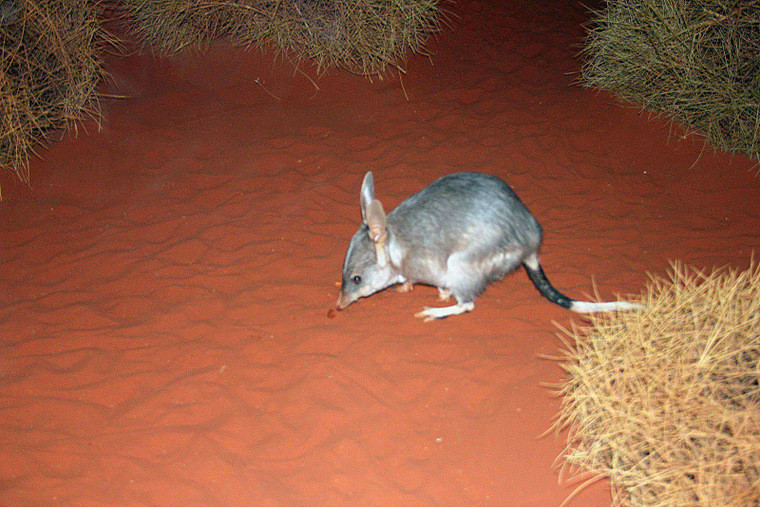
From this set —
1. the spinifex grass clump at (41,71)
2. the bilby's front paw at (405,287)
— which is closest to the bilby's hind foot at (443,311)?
the bilby's front paw at (405,287)

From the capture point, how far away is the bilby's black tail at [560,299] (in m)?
3.44

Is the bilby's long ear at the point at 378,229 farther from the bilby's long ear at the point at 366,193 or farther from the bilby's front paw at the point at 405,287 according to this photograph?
the bilby's front paw at the point at 405,287

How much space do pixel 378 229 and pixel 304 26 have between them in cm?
467

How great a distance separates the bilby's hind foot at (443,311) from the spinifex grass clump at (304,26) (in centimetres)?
416

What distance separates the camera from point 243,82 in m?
7.10

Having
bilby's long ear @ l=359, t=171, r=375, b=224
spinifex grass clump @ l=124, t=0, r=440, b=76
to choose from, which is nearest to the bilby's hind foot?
bilby's long ear @ l=359, t=171, r=375, b=224

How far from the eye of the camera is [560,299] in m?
3.77

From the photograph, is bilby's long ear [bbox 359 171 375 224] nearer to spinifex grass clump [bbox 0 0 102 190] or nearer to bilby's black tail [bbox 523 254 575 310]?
bilby's black tail [bbox 523 254 575 310]

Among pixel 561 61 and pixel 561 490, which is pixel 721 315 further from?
pixel 561 61

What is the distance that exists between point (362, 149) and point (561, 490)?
4063mm

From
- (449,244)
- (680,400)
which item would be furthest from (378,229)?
(680,400)

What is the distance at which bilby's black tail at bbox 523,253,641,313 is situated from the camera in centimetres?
344

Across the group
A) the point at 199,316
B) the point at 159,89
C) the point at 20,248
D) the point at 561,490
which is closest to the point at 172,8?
the point at 159,89

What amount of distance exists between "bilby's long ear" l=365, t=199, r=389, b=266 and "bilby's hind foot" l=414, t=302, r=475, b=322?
22.3 inches
